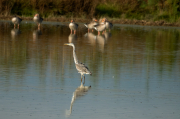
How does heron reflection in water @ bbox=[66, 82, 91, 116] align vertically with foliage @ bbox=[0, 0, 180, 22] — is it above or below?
below

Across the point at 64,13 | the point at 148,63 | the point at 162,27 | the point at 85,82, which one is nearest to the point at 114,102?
the point at 85,82

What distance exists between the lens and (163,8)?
1674 inches

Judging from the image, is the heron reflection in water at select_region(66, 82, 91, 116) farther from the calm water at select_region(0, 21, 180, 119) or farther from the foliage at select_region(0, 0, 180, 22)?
the foliage at select_region(0, 0, 180, 22)

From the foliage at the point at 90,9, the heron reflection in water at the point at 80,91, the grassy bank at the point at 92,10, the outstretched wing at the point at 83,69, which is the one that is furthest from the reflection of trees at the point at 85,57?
the foliage at the point at 90,9

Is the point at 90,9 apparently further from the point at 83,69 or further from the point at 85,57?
the point at 83,69

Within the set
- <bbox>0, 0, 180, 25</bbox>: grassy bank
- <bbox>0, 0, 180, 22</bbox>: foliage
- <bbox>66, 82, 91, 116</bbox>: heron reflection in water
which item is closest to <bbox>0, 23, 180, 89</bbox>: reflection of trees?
<bbox>66, 82, 91, 116</bbox>: heron reflection in water

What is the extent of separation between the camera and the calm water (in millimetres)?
8773

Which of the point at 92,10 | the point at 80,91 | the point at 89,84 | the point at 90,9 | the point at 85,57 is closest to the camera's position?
the point at 80,91

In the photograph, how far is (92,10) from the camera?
137ft

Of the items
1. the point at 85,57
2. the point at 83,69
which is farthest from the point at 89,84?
the point at 85,57

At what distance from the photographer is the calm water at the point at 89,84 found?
28.8 ft

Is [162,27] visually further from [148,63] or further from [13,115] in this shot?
[13,115]

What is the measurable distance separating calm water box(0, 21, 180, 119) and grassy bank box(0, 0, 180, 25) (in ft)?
70.4

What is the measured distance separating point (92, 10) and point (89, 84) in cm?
3071
